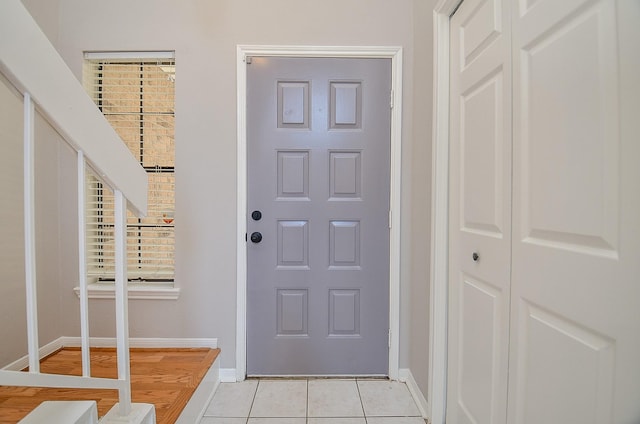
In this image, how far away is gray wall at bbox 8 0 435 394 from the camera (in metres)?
1.80

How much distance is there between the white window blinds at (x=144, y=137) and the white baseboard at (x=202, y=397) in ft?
2.22

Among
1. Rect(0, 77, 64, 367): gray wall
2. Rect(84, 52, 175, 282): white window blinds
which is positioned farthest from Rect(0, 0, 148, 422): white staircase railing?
Rect(84, 52, 175, 282): white window blinds

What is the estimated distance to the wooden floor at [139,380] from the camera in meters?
1.29

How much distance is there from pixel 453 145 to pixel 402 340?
1232 mm

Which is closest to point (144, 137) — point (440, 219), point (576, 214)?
point (440, 219)

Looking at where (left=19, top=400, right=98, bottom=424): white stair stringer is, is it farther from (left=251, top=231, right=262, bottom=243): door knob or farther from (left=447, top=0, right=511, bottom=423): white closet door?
(left=447, top=0, right=511, bottom=423): white closet door

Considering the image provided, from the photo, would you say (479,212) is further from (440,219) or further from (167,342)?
(167,342)

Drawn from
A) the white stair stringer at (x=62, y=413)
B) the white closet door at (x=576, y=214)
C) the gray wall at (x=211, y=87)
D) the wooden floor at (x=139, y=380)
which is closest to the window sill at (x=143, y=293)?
the gray wall at (x=211, y=87)

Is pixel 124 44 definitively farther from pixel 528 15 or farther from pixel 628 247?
pixel 628 247

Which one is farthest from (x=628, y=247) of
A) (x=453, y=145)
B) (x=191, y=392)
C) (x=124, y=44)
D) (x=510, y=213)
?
(x=124, y=44)

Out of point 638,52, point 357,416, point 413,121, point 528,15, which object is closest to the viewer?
point 638,52

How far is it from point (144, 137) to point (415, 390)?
7.58 feet

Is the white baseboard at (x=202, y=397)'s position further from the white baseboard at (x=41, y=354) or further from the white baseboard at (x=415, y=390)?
the white baseboard at (x=415, y=390)

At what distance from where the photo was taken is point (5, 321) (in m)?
1.53
